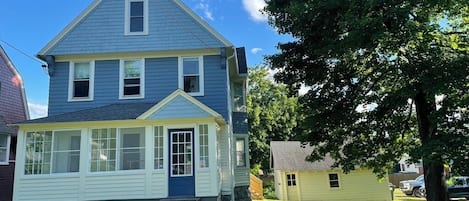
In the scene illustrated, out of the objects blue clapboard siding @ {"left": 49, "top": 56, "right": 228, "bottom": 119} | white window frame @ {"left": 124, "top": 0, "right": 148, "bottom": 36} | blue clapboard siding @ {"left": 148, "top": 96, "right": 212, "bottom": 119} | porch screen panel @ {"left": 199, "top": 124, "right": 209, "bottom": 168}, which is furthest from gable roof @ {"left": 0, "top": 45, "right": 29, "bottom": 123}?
porch screen panel @ {"left": 199, "top": 124, "right": 209, "bottom": 168}

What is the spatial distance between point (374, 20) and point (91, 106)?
10.4 meters

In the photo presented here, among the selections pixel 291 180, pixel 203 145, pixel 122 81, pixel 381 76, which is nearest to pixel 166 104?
pixel 203 145

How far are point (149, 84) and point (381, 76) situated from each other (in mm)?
8583

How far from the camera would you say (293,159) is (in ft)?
91.5

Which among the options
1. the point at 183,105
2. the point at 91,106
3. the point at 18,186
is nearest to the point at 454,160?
the point at 183,105

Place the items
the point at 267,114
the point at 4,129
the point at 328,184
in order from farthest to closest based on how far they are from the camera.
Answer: the point at 267,114 < the point at 328,184 < the point at 4,129

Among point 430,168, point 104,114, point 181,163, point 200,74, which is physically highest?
point 200,74

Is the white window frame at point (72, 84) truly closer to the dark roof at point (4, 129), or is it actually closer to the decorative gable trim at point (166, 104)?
the decorative gable trim at point (166, 104)

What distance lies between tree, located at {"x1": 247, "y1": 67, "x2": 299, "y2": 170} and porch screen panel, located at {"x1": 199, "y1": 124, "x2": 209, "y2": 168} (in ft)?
83.2

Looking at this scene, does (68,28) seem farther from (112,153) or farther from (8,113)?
(8,113)

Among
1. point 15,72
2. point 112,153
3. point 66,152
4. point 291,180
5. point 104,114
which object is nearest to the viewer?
point 112,153

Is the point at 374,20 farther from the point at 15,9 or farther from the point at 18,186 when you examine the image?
the point at 15,9

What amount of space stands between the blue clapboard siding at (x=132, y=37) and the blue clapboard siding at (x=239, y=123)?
3.93m

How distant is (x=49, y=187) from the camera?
12172mm
